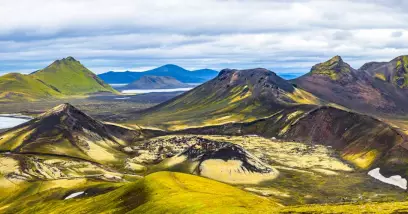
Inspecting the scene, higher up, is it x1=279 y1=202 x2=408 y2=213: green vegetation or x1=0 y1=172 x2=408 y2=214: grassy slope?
x1=279 y1=202 x2=408 y2=213: green vegetation

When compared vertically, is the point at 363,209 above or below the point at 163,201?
above

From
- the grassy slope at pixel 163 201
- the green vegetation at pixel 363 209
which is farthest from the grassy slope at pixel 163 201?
the green vegetation at pixel 363 209

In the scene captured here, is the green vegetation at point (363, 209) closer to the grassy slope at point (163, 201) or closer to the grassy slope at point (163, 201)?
the grassy slope at point (163, 201)

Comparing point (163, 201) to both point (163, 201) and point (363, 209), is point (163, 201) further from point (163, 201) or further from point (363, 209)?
point (363, 209)

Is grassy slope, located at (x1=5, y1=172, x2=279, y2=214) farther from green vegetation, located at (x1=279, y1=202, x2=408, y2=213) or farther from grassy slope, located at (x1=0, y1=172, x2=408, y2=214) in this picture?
green vegetation, located at (x1=279, y1=202, x2=408, y2=213)

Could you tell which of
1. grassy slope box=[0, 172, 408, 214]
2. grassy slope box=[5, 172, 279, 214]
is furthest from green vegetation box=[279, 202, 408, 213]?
grassy slope box=[5, 172, 279, 214]

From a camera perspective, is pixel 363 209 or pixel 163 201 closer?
pixel 363 209

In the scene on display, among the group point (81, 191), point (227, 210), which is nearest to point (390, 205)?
point (227, 210)

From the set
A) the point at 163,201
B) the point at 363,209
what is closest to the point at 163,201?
the point at 163,201
